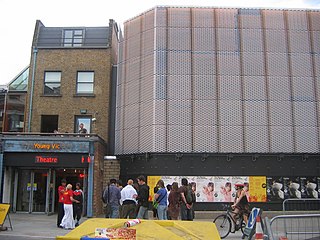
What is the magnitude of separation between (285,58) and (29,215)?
47.8 feet

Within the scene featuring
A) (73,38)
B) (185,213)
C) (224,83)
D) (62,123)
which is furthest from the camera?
(73,38)

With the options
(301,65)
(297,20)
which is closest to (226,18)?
(297,20)

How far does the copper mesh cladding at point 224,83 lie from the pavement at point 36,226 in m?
3.23

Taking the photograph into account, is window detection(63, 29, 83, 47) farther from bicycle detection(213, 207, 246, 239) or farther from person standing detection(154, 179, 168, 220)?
bicycle detection(213, 207, 246, 239)

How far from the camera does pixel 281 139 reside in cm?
1872

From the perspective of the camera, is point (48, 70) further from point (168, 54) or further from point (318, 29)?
point (318, 29)

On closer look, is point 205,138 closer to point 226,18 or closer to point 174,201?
point 226,18

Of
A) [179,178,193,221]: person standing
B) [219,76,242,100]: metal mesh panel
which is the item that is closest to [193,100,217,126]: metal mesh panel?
[219,76,242,100]: metal mesh panel

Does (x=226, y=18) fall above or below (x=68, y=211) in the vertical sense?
above

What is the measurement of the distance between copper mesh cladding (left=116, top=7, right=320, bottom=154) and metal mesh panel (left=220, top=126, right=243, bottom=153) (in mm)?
48

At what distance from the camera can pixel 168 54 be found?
19344mm

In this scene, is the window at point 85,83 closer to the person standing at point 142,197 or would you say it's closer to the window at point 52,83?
the window at point 52,83

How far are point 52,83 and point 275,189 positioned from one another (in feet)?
45.2

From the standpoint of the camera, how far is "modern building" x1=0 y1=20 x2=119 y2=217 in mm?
18156
